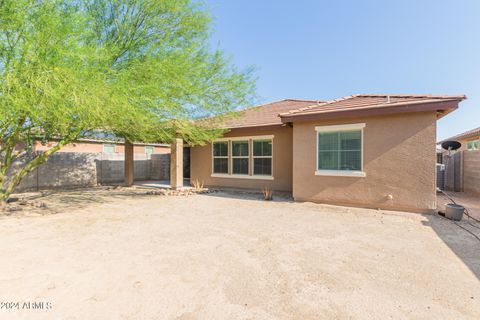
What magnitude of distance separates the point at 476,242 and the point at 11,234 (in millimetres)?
9993

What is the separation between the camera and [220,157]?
42.6 feet

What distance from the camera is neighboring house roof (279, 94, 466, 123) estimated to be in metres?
6.77

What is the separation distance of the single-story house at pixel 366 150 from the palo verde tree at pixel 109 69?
11.0 feet

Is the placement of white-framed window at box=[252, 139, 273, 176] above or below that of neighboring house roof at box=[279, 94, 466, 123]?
below

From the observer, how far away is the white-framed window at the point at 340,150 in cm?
808

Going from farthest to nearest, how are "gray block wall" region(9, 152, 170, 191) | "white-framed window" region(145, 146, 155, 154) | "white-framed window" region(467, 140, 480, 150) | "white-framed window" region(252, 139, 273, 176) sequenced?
"white-framed window" region(145, 146, 155, 154) → "white-framed window" region(467, 140, 480, 150) → "gray block wall" region(9, 152, 170, 191) → "white-framed window" region(252, 139, 273, 176)

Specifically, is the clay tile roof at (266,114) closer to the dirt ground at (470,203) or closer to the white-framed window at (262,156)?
the white-framed window at (262,156)

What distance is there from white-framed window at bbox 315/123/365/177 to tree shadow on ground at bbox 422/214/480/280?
2.32m

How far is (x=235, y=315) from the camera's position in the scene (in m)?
2.55

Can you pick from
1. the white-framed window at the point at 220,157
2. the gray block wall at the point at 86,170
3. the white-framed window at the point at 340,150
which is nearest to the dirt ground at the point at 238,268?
the white-framed window at the point at 340,150

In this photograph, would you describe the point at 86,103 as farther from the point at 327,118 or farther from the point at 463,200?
the point at 463,200

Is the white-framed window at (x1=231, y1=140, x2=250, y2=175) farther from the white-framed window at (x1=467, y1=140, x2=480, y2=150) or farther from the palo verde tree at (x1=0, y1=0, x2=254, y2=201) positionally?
the white-framed window at (x1=467, y1=140, x2=480, y2=150)

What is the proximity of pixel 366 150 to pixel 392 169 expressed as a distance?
0.96m

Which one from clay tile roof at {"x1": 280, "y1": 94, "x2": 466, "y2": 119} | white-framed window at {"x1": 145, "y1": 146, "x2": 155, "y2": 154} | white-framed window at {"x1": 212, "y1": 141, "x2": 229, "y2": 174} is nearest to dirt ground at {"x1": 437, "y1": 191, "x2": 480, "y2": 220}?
clay tile roof at {"x1": 280, "y1": 94, "x2": 466, "y2": 119}
